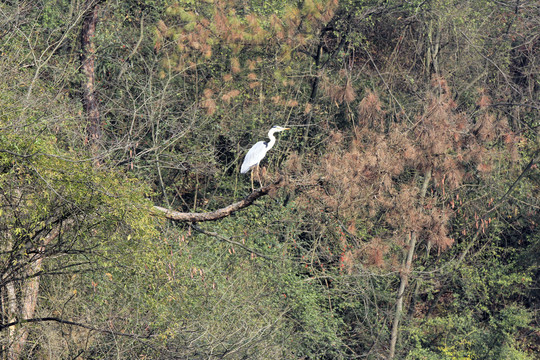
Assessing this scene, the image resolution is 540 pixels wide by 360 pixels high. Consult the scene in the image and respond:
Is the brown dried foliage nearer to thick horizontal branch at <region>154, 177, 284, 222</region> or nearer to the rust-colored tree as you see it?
the rust-colored tree

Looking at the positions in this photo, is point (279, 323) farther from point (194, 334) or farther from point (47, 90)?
point (47, 90)

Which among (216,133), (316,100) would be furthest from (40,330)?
(316,100)

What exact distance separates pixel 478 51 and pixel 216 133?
512cm

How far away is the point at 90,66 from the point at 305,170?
393 cm

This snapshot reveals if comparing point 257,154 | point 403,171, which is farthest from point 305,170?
point 403,171

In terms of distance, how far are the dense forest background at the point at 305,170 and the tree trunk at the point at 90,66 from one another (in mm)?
42

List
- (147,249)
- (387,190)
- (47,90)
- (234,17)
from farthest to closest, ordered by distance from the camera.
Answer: (234,17)
(387,190)
(47,90)
(147,249)

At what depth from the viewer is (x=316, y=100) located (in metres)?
13.9

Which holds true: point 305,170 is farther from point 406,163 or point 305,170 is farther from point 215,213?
point 406,163

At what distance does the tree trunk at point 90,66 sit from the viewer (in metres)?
10.7

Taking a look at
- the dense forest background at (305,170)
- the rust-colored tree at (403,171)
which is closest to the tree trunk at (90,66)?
the dense forest background at (305,170)

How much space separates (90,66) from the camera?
11172mm

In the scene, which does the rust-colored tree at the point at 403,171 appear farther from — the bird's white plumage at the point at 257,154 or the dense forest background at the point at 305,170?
the bird's white plumage at the point at 257,154

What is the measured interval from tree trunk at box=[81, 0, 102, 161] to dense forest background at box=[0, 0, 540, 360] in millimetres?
42
